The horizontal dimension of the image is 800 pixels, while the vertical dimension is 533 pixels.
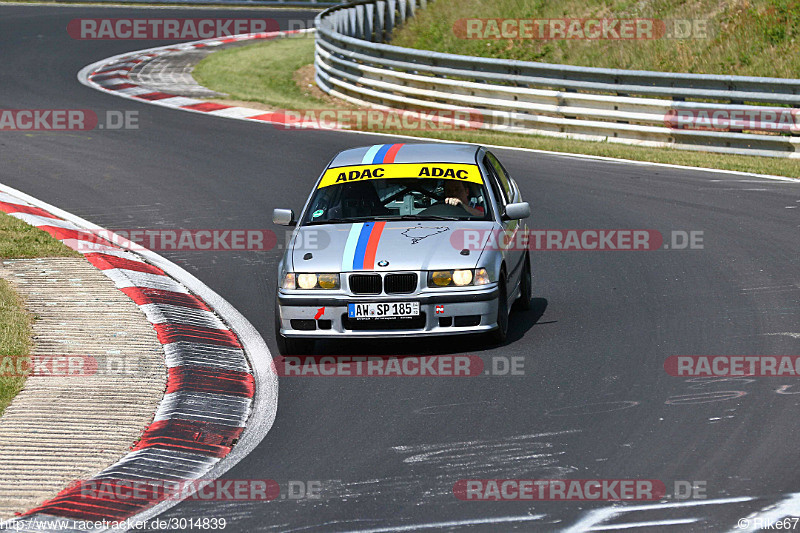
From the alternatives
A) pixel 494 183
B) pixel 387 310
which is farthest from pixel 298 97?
pixel 387 310

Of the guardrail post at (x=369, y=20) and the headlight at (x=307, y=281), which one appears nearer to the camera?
the headlight at (x=307, y=281)

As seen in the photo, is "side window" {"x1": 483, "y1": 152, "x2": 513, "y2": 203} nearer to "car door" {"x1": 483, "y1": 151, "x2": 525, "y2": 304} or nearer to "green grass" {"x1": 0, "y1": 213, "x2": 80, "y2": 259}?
"car door" {"x1": 483, "y1": 151, "x2": 525, "y2": 304}

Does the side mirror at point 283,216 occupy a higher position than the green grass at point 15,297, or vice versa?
the side mirror at point 283,216

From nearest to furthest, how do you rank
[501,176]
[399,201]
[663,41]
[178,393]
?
[178,393]
[399,201]
[501,176]
[663,41]

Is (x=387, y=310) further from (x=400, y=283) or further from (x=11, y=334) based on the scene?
(x=11, y=334)

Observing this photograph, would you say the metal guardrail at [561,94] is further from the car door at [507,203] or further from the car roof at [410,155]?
the car roof at [410,155]

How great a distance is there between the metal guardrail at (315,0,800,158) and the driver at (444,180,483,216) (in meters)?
9.21

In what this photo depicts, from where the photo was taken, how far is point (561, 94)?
20.0 metres

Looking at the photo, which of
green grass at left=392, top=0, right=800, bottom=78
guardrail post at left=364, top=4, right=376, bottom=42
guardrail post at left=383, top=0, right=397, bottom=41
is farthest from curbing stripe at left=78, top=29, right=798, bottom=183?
guardrail post at left=383, top=0, right=397, bottom=41

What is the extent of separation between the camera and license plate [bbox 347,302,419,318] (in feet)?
29.1

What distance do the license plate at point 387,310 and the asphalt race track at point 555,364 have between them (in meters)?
0.53

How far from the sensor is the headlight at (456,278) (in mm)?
8992

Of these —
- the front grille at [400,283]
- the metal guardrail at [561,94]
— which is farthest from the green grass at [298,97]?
the front grille at [400,283]

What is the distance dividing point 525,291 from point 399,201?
1.41m
